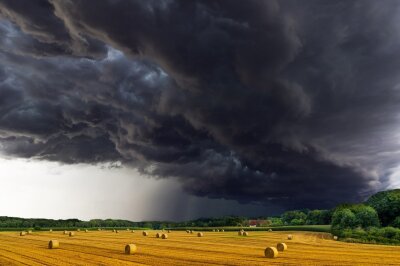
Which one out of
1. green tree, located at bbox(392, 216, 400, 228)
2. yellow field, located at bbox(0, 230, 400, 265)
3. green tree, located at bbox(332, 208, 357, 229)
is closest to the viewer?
yellow field, located at bbox(0, 230, 400, 265)

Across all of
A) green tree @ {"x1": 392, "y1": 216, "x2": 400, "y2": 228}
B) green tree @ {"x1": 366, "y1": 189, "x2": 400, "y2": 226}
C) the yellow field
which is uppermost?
green tree @ {"x1": 366, "y1": 189, "x2": 400, "y2": 226}

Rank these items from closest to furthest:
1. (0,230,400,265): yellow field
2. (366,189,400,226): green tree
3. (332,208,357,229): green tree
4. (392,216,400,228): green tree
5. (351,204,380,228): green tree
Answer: (0,230,400,265): yellow field
(392,216,400,228): green tree
(351,204,380,228): green tree
(332,208,357,229): green tree
(366,189,400,226): green tree

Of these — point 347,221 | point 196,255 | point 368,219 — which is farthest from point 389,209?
point 196,255

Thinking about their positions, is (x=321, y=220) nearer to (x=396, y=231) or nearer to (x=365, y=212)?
(x=365, y=212)

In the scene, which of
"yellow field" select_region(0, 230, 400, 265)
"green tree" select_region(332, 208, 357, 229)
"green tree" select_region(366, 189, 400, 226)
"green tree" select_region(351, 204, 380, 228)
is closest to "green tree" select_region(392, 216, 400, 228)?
"green tree" select_region(351, 204, 380, 228)

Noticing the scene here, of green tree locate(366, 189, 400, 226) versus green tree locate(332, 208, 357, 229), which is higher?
green tree locate(366, 189, 400, 226)

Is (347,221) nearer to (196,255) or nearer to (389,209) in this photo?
(389,209)

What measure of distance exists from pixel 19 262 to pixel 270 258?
1705 cm

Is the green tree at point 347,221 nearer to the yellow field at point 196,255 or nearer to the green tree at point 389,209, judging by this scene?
the green tree at point 389,209

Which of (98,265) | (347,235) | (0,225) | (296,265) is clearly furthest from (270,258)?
(0,225)

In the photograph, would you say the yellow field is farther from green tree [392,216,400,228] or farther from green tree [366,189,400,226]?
green tree [366,189,400,226]

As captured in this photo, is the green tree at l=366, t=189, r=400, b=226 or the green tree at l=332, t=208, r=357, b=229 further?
the green tree at l=366, t=189, r=400, b=226

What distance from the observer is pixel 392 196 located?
269 ft

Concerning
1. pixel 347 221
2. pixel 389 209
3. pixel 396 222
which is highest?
pixel 389 209
